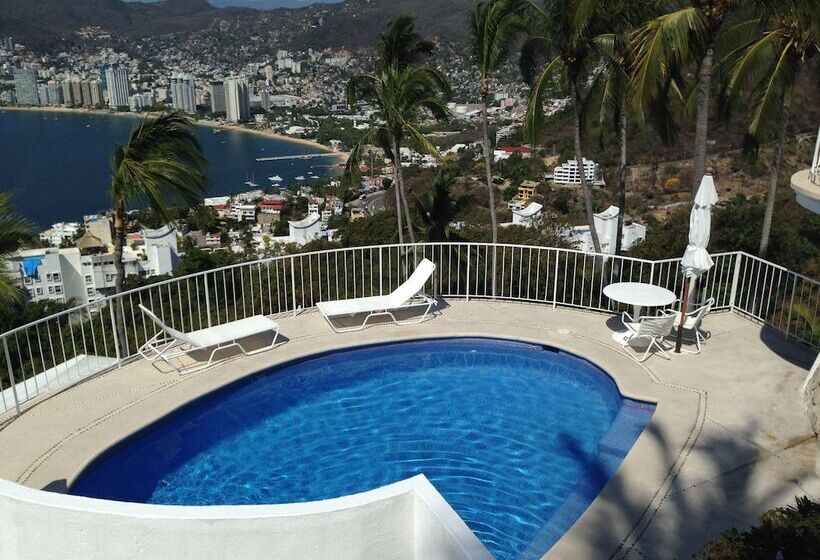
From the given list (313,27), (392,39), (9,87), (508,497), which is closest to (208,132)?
(9,87)

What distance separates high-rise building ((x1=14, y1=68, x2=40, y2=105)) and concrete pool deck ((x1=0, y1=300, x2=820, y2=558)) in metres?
173

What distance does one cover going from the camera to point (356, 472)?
19.4 ft

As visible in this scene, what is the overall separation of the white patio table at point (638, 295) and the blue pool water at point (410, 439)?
88 centimetres

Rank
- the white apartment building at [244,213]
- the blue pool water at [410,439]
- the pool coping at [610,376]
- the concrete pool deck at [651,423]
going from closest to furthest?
the concrete pool deck at [651,423]
the pool coping at [610,376]
the blue pool water at [410,439]
the white apartment building at [244,213]

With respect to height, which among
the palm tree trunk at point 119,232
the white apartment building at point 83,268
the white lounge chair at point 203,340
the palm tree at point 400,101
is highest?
the palm tree at point 400,101

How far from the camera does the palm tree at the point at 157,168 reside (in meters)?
8.02

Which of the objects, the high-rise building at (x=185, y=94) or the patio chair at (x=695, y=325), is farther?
Result: the high-rise building at (x=185, y=94)

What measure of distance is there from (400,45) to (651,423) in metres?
9.43

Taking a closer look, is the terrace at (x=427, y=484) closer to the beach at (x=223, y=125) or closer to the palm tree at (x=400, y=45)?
the palm tree at (x=400, y=45)

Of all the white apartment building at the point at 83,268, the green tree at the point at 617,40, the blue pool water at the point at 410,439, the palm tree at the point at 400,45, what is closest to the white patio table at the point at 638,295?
the blue pool water at the point at 410,439

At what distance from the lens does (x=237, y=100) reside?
139m

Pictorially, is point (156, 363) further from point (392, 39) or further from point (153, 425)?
point (392, 39)

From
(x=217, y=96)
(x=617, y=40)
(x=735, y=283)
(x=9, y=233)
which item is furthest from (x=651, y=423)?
(x=217, y=96)

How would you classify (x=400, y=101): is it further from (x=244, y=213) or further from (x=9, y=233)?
(x=244, y=213)
